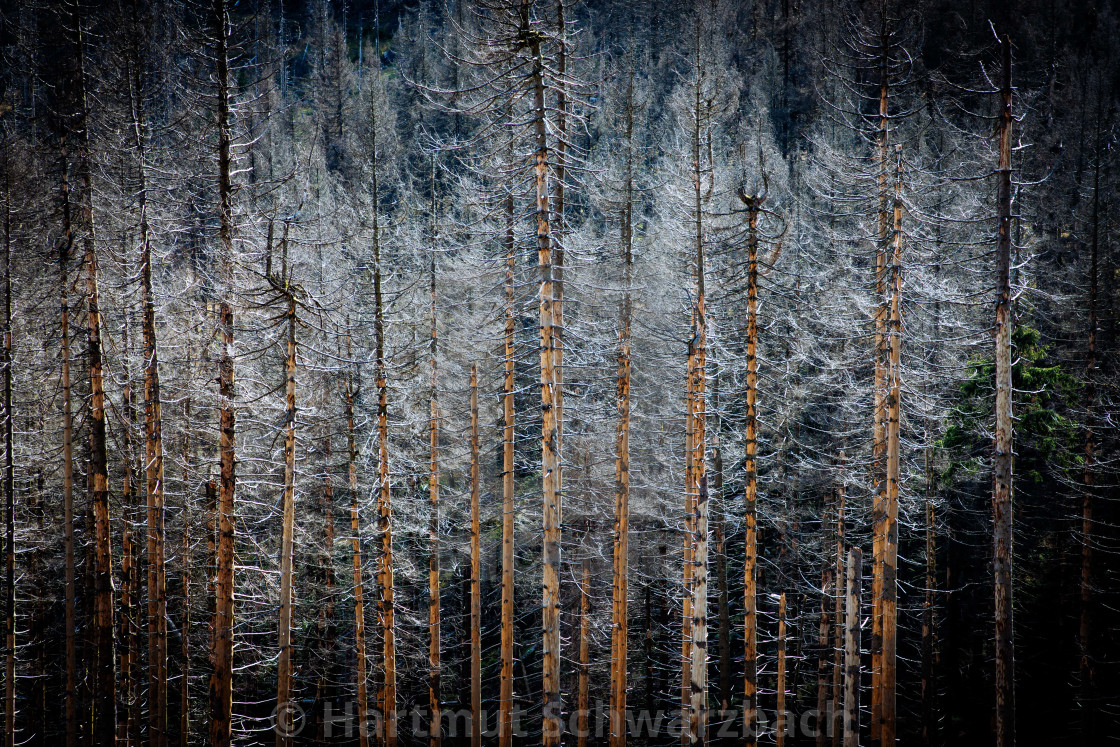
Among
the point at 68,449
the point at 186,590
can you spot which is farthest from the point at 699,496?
the point at 68,449

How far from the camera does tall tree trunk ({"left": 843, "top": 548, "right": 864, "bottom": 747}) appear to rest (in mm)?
12742

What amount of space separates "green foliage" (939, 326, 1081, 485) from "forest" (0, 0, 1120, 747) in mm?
187

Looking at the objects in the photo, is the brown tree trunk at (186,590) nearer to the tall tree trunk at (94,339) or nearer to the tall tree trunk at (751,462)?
the tall tree trunk at (94,339)

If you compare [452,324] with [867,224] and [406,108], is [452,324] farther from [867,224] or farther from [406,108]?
[406,108]

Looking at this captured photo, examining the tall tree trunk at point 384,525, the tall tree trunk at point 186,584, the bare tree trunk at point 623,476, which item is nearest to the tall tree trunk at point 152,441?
the tall tree trunk at point 186,584

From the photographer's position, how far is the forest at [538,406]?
12195mm

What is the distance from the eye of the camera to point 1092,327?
19141mm

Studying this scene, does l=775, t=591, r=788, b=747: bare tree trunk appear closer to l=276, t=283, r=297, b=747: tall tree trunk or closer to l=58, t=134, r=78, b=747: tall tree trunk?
l=276, t=283, r=297, b=747: tall tree trunk

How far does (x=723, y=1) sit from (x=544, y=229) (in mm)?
15043

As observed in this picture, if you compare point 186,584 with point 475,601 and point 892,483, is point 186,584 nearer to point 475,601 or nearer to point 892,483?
point 475,601

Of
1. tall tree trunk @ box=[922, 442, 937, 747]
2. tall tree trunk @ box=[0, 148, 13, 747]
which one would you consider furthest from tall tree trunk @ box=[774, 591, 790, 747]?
tall tree trunk @ box=[0, 148, 13, 747]

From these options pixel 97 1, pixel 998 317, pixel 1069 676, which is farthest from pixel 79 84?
pixel 1069 676

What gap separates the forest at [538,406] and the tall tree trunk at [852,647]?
8 cm

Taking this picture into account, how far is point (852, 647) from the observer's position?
13.0 meters
